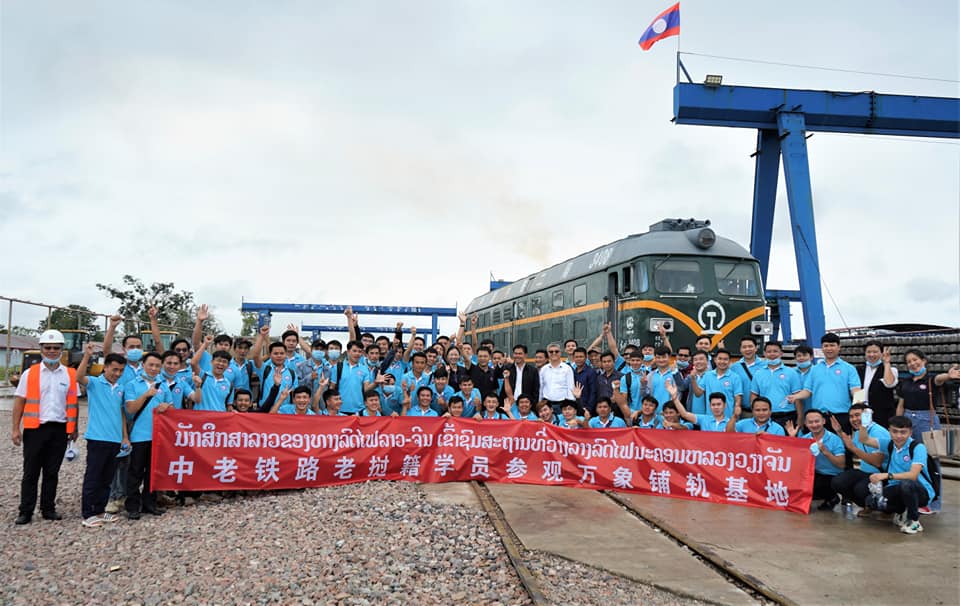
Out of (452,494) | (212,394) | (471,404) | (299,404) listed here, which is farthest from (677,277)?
(212,394)

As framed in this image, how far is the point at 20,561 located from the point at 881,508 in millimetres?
8468

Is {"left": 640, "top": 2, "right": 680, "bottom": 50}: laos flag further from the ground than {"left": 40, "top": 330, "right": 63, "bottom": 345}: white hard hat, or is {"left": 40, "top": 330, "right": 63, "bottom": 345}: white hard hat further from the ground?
{"left": 640, "top": 2, "right": 680, "bottom": 50}: laos flag

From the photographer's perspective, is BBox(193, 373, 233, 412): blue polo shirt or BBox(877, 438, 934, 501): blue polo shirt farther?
BBox(193, 373, 233, 412): blue polo shirt

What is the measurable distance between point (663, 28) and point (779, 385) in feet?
45.1

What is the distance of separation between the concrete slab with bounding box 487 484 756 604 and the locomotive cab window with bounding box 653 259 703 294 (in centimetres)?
563

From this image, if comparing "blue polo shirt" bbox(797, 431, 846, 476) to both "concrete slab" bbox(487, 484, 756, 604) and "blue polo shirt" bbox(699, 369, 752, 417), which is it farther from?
"concrete slab" bbox(487, 484, 756, 604)

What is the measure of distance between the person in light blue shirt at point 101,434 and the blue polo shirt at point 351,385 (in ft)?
9.83

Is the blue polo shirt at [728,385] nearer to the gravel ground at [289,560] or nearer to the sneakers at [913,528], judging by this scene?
the sneakers at [913,528]

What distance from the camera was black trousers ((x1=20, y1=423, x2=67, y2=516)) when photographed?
6.74 metres

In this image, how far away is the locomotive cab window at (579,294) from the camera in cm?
1491

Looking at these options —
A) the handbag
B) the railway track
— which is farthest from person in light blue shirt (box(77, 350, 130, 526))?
the handbag

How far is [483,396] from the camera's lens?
10.0m

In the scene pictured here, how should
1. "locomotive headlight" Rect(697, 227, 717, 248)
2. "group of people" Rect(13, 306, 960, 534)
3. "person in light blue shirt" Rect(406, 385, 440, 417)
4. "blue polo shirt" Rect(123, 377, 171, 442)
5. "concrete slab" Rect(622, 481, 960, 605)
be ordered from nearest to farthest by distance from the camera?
"concrete slab" Rect(622, 481, 960, 605) < "group of people" Rect(13, 306, 960, 534) < "blue polo shirt" Rect(123, 377, 171, 442) < "person in light blue shirt" Rect(406, 385, 440, 417) < "locomotive headlight" Rect(697, 227, 717, 248)

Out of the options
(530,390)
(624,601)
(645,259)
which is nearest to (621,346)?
(645,259)
